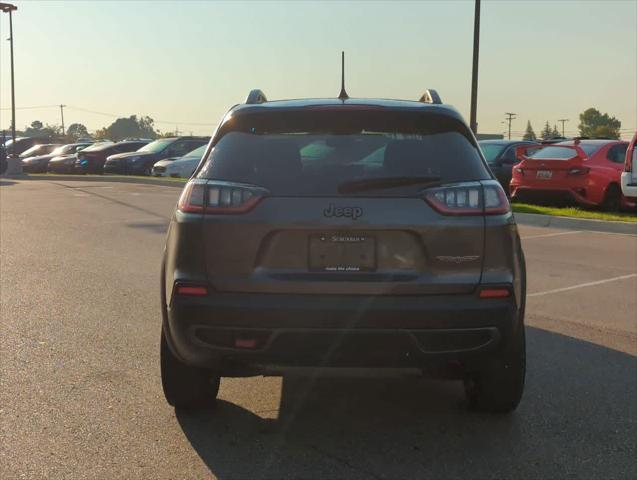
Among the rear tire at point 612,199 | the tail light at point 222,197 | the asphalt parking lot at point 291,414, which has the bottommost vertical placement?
the asphalt parking lot at point 291,414

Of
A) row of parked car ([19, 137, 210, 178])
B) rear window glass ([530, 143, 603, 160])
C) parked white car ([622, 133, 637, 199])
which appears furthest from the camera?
row of parked car ([19, 137, 210, 178])

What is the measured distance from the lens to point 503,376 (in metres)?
3.95

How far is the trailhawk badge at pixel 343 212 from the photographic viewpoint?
11.3ft

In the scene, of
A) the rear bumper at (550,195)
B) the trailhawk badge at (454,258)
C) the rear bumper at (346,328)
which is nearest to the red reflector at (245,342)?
the rear bumper at (346,328)

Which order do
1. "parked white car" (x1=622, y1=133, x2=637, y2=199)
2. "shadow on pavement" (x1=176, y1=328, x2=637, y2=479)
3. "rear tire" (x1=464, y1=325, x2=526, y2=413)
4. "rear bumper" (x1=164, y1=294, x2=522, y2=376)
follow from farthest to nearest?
"parked white car" (x1=622, y1=133, x2=637, y2=199) < "rear tire" (x1=464, y1=325, x2=526, y2=413) < "shadow on pavement" (x1=176, y1=328, x2=637, y2=479) < "rear bumper" (x1=164, y1=294, x2=522, y2=376)

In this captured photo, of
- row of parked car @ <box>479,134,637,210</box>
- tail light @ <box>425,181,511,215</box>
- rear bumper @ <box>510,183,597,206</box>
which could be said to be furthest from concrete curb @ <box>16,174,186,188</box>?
tail light @ <box>425,181,511,215</box>

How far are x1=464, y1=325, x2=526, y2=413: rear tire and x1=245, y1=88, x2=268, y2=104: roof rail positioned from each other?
1.87m

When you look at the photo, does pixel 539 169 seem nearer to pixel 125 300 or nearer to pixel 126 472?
pixel 125 300

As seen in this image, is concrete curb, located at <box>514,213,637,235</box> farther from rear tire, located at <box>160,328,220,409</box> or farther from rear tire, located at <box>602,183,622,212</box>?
rear tire, located at <box>160,328,220,409</box>

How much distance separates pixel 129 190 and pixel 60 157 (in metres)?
14.1

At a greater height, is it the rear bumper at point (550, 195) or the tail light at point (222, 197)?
the tail light at point (222, 197)

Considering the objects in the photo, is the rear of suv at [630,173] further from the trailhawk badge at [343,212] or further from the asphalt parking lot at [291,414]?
the trailhawk badge at [343,212]

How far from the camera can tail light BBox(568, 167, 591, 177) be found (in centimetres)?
1484

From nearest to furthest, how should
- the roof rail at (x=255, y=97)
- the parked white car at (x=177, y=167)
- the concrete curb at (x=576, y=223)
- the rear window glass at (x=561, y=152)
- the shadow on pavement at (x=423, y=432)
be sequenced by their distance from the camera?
the shadow on pavement at (x=423, y=432), the roof rail at (x=255, y=97), the concrete curb at (x=576, y=223), the rear window glass at (x=561, y=152), the parked white car at (x=177, y=167)
